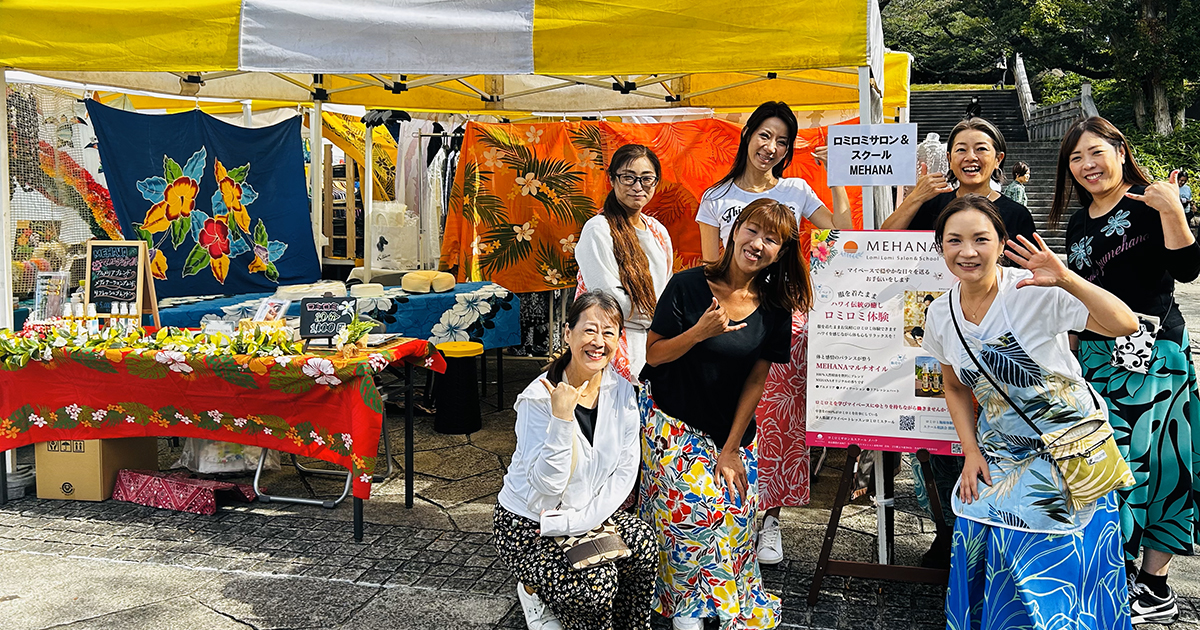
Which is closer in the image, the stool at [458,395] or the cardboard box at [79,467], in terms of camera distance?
the cardboard box at [79,467]

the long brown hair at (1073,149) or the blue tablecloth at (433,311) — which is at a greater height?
the long brown hair at (1073,149)

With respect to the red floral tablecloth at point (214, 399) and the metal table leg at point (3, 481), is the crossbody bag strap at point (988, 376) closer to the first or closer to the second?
the red floral tablecloth at point (214, 399)

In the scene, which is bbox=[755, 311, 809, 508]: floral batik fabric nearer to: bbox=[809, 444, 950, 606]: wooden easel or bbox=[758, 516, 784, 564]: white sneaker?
bbox=[758, 516, 784, 564]: white sneaker

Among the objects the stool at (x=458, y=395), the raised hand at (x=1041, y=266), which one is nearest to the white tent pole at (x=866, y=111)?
the raised hand at (x=1041, y=266)

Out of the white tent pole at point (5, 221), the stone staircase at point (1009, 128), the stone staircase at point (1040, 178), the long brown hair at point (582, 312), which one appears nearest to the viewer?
the long brown hair at point (582, 312)

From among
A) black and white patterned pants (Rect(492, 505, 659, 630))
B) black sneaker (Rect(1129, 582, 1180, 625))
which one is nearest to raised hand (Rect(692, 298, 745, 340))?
black and white patterned pants (Rect(492, 505, 659, 630))

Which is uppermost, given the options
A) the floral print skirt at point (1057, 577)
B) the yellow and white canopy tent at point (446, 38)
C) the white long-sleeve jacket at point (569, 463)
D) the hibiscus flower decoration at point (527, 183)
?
the yellow and white canopy tent at point (446, 38)

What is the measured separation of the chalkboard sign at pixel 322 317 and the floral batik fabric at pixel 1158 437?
3.09 meters

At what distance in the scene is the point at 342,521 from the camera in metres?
4.10

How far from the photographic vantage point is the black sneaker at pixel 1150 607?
307 centimetres

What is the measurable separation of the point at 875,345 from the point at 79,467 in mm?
3794

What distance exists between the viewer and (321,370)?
3.80m

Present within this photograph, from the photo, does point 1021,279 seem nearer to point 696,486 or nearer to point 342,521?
point 696,486

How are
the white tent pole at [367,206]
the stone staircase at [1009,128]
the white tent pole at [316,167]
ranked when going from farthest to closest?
the stone staircase at [1009,128], the white tent pole at [367,206], the white tent pole at [316,167]
